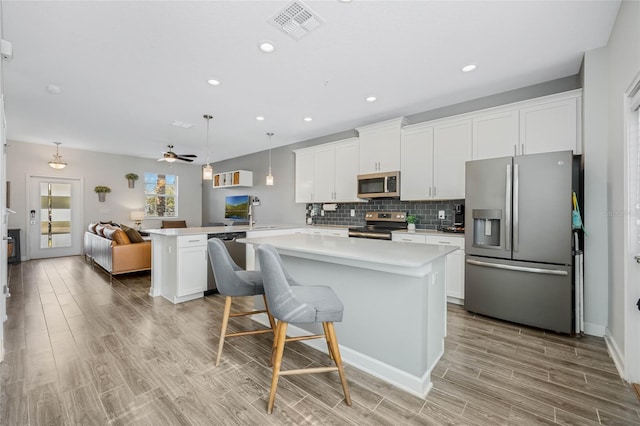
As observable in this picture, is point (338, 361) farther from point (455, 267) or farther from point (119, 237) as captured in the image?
point (119, 237)

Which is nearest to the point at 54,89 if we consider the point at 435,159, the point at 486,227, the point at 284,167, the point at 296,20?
the point at 296,20

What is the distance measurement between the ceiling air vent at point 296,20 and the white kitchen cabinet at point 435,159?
7.78ft

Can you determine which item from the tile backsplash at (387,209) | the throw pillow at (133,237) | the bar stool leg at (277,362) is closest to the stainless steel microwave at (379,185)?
the tile backsplash at (387,209)

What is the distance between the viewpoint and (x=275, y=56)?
9.36 feet

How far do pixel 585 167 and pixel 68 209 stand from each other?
10.2 m

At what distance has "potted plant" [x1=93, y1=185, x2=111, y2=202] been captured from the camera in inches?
296

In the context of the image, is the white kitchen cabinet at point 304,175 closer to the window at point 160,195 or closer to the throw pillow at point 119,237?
the throw pillow at point 119,237

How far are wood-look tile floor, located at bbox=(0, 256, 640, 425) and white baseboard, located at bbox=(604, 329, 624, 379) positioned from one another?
0.05 m

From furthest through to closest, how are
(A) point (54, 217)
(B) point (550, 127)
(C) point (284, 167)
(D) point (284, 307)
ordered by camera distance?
(A) point (54, 217), (C) point (284, 167), (B) point (550, 127), (D) point (284, 307)

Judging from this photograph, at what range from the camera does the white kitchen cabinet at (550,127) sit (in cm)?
303

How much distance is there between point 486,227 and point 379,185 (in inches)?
69.0

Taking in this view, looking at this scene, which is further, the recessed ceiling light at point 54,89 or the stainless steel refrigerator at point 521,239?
the recessed ceiling light at point 54,89

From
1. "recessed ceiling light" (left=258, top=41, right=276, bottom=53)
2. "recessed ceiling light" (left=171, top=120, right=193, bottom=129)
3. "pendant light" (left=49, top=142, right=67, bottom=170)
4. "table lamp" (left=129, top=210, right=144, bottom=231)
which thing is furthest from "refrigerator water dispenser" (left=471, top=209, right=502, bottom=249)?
"pendant light" (left=49, top=142, right=67, bottom=170)

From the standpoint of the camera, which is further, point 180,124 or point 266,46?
point 180,124
